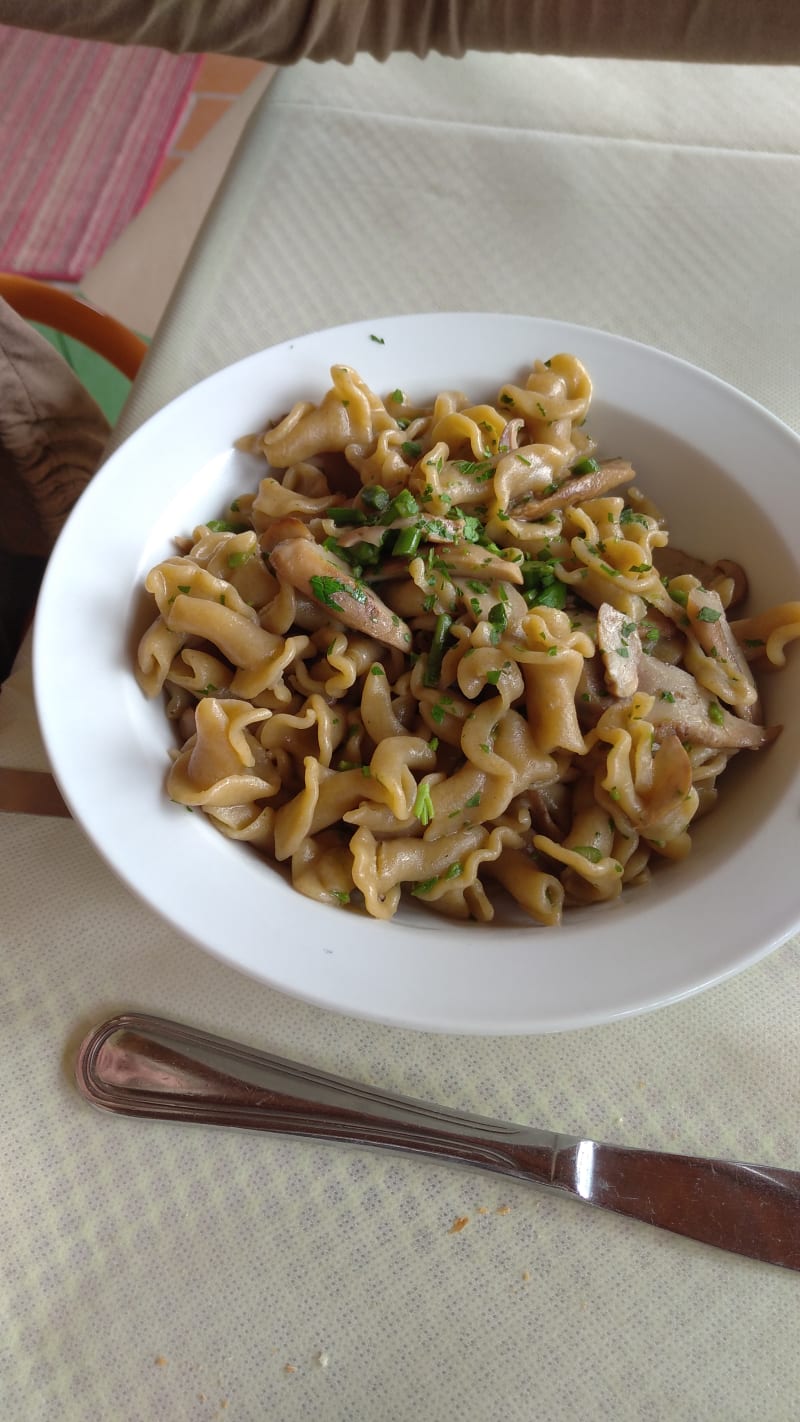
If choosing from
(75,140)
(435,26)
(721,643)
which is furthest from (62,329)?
(75,140)

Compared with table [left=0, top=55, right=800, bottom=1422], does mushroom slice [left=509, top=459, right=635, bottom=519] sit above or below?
above

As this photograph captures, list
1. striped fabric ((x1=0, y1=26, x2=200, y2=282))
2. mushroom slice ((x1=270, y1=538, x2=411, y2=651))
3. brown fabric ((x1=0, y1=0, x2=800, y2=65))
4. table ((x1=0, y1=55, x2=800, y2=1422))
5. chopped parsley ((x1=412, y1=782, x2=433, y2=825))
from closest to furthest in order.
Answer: table ((x1=0, y1=55, x2=800, y2=1422)), chopped parsley ((x1=412, y1=782, x2=433, y2=825)), mushroom slice ((x1=270, y1=538, x2=411, y2=651)), brown fabric ((x1=0, y1=0, x2=800, y2=65)), striped fabric ((x1=0, y1=26, x2=200, y2=282))

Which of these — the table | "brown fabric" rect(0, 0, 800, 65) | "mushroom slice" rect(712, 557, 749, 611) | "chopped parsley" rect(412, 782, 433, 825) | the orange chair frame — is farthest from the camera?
the orange chair frame

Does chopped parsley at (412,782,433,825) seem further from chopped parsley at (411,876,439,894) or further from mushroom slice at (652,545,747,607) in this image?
mushroom slice at (652,545,747,607)

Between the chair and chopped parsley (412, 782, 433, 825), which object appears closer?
Result: chopped parsley (412, 782, 433, 825)

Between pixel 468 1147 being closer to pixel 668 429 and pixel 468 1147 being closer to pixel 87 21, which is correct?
pixel 668 429

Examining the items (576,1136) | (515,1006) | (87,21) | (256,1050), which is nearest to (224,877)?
(256,1050)

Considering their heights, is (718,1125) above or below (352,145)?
below

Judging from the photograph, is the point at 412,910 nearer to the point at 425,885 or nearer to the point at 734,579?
the point at 425,885

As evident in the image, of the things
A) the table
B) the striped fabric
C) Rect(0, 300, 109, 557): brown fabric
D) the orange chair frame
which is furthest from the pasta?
the striped fabric
